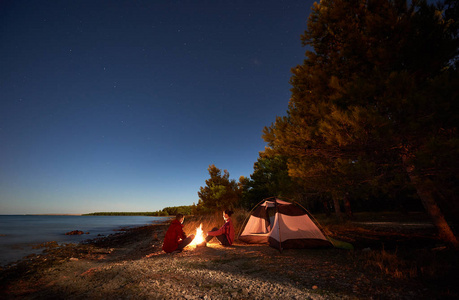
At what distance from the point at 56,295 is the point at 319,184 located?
8.27 m

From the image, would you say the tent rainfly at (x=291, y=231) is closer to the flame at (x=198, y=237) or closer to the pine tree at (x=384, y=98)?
the pine tree at (x=384, y=98)

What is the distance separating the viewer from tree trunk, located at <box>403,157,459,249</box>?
521 cm

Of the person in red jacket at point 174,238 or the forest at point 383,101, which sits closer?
the forest at point 383,101

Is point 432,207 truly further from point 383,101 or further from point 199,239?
point 199,239

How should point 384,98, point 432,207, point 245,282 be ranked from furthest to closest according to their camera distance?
1. point 432,207
2. point 384,98
3. point 245,282

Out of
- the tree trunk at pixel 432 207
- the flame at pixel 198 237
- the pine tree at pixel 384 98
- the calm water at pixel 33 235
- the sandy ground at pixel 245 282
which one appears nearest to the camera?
the sandy ground at pixel 245 282

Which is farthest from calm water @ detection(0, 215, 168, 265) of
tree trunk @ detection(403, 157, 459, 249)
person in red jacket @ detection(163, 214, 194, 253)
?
tree trunk @ detection(403, 157, 459, 249)

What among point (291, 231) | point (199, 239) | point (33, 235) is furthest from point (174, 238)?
point (33, 235)

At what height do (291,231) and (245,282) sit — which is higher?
(291,231)

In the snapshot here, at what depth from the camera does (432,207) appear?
6.37 metres

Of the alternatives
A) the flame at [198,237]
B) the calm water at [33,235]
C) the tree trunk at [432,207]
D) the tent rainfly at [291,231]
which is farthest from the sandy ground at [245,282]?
the calm water at [33,235]

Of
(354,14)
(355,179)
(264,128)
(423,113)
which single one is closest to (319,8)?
(354,14)

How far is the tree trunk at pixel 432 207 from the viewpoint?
5213 mm

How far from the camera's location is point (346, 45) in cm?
682
